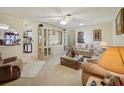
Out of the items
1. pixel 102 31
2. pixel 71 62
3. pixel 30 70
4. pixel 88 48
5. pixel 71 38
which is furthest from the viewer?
pixel 71 62

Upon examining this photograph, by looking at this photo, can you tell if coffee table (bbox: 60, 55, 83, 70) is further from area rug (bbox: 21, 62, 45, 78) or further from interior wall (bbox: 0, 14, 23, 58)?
interior wall (bbox: 0, 14, 23, 58)

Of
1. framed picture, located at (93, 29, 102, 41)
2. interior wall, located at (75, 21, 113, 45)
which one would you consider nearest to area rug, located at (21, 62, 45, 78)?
interior wall, located at (75, 21, 113, 45)

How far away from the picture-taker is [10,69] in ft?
9.21

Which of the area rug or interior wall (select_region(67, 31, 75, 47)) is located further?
the area rug

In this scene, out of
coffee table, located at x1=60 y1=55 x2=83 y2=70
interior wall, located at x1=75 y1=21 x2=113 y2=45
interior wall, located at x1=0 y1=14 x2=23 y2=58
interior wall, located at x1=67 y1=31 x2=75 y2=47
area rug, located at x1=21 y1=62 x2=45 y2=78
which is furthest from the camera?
coffee table, located at x1=60 y1=55 x2=83 y2=70

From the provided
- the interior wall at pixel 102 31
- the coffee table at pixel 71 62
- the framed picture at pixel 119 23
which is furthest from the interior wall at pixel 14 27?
the coffee table at pixel 71 62

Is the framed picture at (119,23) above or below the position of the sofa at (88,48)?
above

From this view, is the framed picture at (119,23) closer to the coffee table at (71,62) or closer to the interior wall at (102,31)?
the interior wall at (102,31)

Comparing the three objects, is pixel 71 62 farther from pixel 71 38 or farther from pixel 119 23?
pixel 119 23

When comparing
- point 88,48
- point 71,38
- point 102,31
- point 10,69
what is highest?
point 102,31

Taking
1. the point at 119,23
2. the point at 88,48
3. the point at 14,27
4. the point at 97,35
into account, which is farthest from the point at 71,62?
the point at 119,23

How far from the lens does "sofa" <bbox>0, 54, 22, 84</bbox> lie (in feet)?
8.40

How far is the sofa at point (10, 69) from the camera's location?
8.40 feet

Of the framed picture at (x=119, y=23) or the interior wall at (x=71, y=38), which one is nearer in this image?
the framed picture at (x=119, y=23)
